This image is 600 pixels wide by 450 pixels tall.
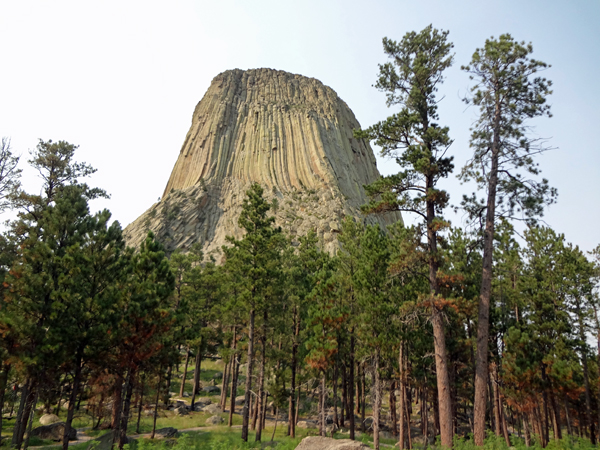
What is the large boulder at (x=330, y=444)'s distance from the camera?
1288 cm

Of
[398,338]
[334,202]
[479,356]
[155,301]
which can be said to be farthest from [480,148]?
[334,202]

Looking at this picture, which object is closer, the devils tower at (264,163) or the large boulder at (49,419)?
the large boulder at (49,419)

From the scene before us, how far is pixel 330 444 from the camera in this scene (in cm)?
1360

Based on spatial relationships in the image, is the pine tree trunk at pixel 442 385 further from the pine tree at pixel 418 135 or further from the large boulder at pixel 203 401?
the large boulder at pixel 203 401

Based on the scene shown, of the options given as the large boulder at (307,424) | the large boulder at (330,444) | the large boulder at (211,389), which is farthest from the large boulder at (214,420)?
the large boulder at (330,444)

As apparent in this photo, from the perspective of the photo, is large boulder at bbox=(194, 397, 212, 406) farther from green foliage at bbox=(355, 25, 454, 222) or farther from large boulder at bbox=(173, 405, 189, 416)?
green foliage at bbox=(355, 25, 454, 222)

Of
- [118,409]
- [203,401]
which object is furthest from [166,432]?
[203,401]

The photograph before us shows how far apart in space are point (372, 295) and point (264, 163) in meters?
75.1

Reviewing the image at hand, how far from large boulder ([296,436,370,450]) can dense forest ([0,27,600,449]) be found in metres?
2.83

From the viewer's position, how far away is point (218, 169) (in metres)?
91.9

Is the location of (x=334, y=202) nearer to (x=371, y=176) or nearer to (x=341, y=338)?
(x=371, y=176)

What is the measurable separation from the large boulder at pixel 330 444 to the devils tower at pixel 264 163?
48674 mm

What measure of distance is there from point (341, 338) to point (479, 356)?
11.0 meters

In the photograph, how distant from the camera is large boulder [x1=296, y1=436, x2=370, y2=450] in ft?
42.3
